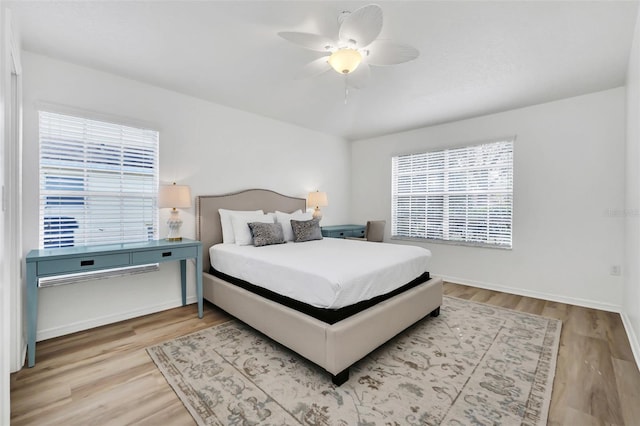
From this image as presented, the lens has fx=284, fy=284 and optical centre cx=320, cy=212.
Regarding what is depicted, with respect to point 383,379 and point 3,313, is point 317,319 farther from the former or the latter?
point 3,313

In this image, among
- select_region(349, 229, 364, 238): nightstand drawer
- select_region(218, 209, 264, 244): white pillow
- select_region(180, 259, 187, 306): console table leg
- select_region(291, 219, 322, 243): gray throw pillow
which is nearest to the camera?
select_region(180, 259, 187, 306): console table leg

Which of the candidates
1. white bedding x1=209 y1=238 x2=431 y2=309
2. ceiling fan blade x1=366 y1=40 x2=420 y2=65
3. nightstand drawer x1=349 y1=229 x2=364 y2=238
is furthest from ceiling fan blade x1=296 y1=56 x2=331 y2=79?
nightstand drawer x1=349 y1=229 x2=364 y2=238

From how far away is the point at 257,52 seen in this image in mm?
2457

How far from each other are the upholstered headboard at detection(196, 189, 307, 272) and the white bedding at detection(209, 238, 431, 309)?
0.25 meters

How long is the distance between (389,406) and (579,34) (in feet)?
9.88

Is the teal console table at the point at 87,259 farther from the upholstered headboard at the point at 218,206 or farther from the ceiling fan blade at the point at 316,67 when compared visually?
the ceiling fan blade at the point at 316,67

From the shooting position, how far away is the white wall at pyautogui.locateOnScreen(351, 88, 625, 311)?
3.21 m

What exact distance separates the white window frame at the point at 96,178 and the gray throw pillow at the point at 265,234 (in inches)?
43.3

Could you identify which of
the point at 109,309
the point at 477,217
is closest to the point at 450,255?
the point at 477,217

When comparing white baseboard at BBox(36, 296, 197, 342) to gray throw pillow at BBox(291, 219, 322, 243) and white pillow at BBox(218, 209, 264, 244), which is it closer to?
white pillow at BBox(218, 209, 264, 244)

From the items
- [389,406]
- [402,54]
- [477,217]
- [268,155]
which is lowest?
[389,406]

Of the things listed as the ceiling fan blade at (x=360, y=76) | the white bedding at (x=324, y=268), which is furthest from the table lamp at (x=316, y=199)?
the ceiling fan blade at (x=360, y=76)

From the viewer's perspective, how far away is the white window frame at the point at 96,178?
2.58 m

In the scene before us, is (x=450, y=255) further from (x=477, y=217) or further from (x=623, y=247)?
(x=623, y=247)
